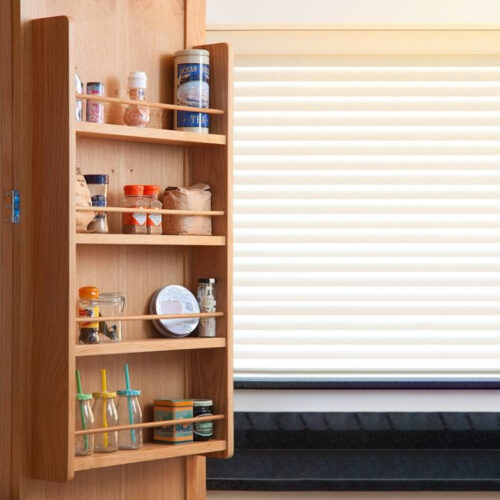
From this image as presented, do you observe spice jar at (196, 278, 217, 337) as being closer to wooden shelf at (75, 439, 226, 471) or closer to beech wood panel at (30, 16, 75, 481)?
wooden shelf at (75, 439, 226, 471)

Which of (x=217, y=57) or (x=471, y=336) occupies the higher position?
(x=217, y=57)

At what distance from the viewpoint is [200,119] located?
229 cm

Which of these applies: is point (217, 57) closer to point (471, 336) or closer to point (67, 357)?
point (67, 357)

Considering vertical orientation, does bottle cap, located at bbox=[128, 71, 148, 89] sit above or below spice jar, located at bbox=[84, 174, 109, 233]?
above

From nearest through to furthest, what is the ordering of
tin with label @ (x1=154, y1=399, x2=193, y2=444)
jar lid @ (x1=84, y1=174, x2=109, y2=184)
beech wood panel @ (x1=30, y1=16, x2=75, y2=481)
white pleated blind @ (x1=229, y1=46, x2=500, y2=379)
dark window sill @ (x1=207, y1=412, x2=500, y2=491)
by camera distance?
beech wood panel @ (x1=30, y1=16, x2=75, y2=481) < jar lid @ (x1=84, y1=174, x2=109, y2=184) < tin with label @ (x1=154, y1=399, x2=193, y2=444) < dark window sill @ (x1=207, y1=412, x2=500, y2=491) < white pleated blind @ (x1=229, y1=46, x2=500, y2=379)

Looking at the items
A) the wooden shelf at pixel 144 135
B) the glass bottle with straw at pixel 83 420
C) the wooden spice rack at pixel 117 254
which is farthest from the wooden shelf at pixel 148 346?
the wooden shelf at pixel 144 135

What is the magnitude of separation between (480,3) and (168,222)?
53.6 inches

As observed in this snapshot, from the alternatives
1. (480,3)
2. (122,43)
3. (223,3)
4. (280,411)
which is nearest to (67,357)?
(122,43)

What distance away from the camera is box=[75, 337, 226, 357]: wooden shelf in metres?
2.07

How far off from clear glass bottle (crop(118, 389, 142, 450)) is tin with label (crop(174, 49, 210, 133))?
2.15ft

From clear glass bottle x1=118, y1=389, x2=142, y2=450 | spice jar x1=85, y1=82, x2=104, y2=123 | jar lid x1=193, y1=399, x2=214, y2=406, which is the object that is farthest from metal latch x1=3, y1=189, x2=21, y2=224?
jar lid x1=193, y1=399, x2=214, y2=406

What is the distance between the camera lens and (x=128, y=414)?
2217 mm

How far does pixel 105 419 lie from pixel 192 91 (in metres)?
0.81

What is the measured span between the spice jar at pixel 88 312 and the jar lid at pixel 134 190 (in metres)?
0.25
